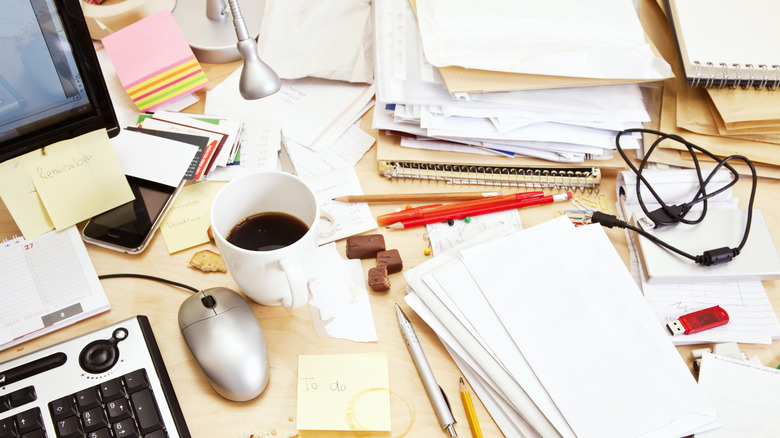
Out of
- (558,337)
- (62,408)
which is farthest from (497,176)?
(62,408)

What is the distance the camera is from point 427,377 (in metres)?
0.62

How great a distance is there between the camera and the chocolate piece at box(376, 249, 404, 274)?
696mm

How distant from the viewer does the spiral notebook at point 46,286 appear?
65 centimetres

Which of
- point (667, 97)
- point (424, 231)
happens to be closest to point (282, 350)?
point (424, 231)

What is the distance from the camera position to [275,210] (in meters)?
0.67

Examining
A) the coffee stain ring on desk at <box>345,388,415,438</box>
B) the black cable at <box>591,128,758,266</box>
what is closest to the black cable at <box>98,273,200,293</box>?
the coffee stain ring on desk at <box>345,388,415,438</box>

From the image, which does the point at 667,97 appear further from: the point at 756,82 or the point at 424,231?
the point at 424,231

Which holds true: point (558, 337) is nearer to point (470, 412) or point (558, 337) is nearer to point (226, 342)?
point (470, 412)

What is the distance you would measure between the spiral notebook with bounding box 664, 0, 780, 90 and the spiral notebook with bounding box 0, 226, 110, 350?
2.64 feet

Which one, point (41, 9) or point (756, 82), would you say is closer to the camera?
point (41, 9)

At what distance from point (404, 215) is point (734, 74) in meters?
0.47

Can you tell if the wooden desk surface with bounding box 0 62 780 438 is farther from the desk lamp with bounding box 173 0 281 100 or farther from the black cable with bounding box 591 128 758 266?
the desk lamp with bounding box 173 0 281 100

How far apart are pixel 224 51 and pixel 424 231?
426 mm

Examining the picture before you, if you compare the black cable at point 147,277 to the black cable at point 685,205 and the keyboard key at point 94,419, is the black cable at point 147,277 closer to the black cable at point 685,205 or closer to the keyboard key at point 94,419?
the keyboard key at point 94,419
